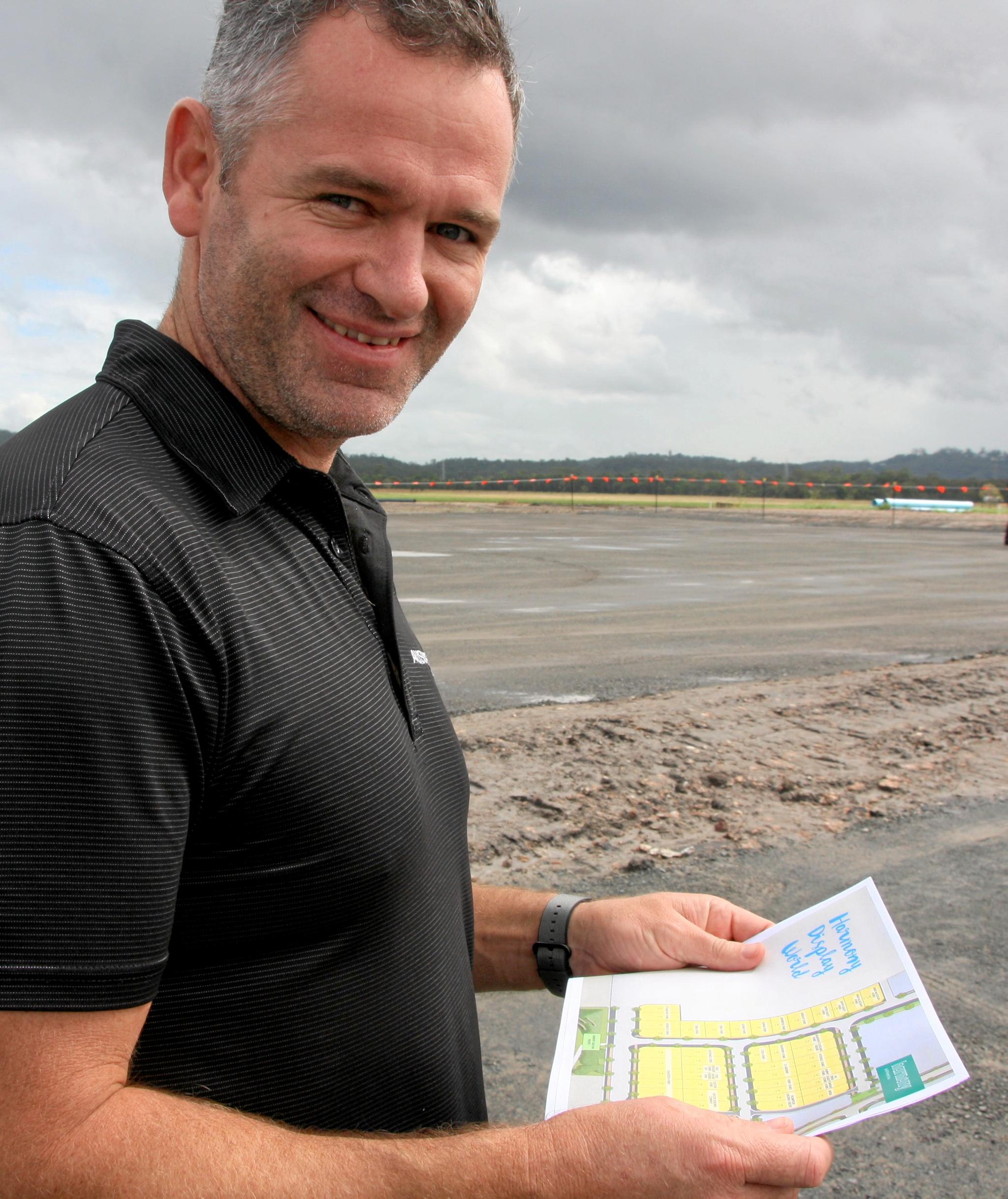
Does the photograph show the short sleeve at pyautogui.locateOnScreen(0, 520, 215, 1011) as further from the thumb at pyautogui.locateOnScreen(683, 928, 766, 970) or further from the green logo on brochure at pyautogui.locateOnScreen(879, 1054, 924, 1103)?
the thumb at pyautogui.locateOnScreen(683, 928, 766, 970)

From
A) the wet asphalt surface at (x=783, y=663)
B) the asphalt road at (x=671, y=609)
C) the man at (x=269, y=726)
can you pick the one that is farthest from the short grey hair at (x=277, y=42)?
the asphalt road at (x=671, y=609)

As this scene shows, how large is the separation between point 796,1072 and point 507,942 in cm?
77

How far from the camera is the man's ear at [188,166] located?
5.65 ft

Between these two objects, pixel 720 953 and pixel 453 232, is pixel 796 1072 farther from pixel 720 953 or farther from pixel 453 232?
pixel 453 232

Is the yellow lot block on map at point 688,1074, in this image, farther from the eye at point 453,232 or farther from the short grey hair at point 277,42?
the short grey hair at point 277,42

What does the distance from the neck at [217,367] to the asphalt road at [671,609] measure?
601cm

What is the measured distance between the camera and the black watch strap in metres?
2.15

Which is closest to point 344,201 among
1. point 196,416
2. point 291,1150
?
point 196,416

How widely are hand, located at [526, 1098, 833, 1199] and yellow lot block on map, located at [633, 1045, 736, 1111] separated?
18 centimetres

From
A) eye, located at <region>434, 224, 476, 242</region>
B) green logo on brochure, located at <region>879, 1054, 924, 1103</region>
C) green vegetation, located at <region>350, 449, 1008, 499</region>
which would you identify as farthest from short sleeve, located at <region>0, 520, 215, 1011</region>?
green vegetation, located at <region>350, 449, 1008, 499</region>

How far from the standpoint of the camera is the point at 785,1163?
4.33ft

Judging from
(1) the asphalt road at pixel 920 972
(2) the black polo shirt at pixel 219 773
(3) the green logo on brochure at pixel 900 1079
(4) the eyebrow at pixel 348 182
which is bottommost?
(1) the asphalt road at pixel 920 972

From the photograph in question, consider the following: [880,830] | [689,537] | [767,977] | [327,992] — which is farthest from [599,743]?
[689,537]

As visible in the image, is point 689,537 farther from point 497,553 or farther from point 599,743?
point 599,743
